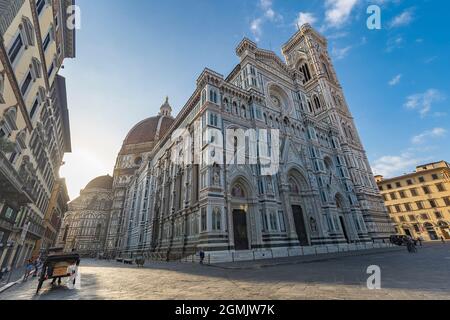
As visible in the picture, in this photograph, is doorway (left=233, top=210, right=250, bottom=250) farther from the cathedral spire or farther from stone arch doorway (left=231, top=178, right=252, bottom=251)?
the cathedral spire

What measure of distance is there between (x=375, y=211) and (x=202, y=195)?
30.6 meters

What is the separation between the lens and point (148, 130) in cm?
6181

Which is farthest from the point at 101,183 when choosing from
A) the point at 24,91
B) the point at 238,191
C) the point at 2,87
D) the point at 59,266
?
the point at 59,266

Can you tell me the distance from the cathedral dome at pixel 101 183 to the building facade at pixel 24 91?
1671 inches

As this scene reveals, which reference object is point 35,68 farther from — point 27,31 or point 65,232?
point 65,232

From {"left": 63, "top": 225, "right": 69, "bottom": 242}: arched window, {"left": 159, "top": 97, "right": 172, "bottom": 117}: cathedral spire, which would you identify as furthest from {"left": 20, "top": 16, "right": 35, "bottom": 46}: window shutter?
{"left": 159, "top": 97, "right": 172, "bottom": 117}: cathedral spire

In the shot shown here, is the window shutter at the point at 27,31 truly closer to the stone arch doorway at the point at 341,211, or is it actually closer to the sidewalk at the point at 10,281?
the sidewalk at the point at 10,281

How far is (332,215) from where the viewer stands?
949 inches

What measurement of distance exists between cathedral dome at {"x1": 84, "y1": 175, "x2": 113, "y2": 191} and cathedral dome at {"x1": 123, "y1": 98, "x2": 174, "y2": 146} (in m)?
12.8

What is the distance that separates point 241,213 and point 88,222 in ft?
164

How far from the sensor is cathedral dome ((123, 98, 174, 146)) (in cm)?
5923

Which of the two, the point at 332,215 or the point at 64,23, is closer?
the point at 64,23
